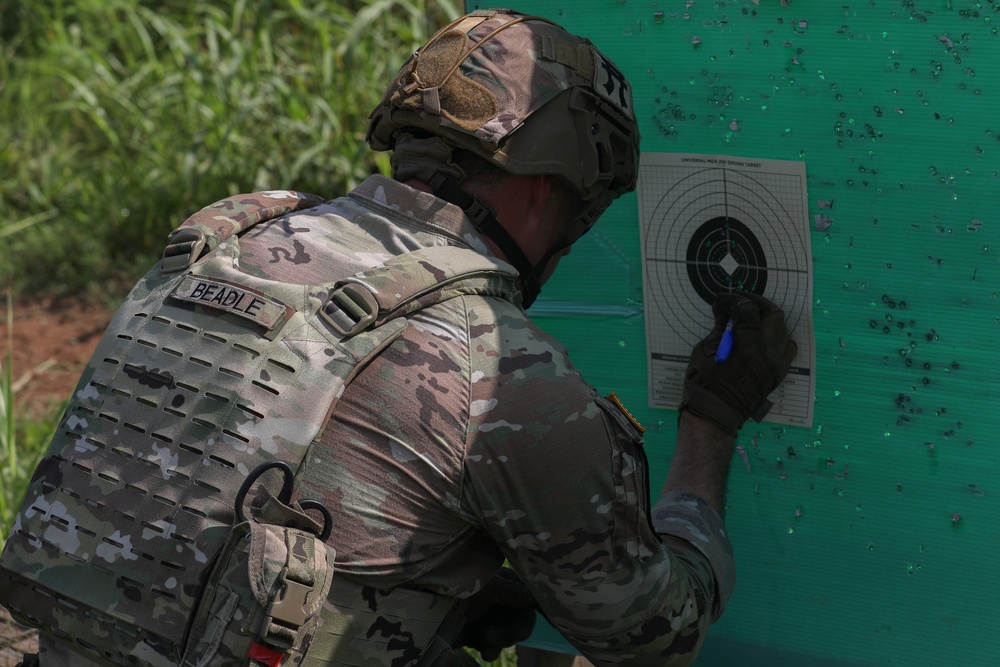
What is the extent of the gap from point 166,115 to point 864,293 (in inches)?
153

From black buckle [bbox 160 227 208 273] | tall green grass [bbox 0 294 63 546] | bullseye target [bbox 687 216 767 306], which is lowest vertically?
tall green grass [bbox 0 294 63 546]

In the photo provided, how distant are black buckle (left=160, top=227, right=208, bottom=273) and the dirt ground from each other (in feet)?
7.77

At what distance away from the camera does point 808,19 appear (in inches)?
69.9

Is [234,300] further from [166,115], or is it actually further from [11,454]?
[166,115]

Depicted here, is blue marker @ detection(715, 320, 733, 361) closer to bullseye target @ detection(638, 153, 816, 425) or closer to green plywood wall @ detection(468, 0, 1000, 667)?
bullseye target @ detection(638, 153, 816, 425)

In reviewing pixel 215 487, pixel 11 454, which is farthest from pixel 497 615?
pixel 11 454

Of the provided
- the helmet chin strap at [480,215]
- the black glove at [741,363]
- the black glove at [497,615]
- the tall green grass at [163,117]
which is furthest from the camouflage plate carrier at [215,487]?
the tall green grass at [163,117]

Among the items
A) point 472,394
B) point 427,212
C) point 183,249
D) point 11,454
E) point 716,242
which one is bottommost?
point 11,454

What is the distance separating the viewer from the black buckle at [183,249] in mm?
1673

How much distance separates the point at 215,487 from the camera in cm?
149

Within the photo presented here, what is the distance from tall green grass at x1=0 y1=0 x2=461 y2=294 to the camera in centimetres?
433

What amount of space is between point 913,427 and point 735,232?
1.41ft

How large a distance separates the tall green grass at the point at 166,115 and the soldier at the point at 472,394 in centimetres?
234

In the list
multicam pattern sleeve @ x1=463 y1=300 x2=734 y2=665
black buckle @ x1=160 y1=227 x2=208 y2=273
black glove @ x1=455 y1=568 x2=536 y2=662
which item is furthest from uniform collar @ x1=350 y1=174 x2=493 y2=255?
black glove @ x1=455 y1=568 x2=536 y2=662
